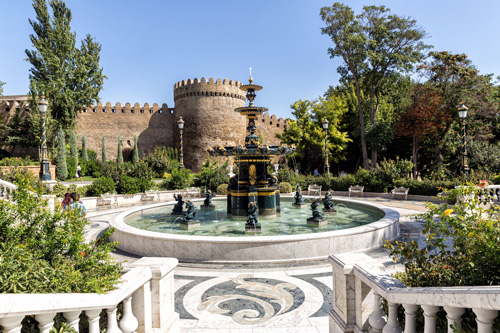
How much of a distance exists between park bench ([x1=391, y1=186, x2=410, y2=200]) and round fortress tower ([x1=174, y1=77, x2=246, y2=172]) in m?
23.8

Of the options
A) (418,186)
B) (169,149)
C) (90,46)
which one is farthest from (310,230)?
(90,46)

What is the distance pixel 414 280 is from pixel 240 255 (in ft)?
13.6

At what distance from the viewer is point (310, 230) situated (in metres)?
8.64

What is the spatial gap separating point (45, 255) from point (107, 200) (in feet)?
44.0

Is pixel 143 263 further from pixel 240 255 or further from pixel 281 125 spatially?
pixel 281 125

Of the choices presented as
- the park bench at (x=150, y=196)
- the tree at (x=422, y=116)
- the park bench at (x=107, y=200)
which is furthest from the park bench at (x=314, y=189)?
the tree at (x=422, y=116)

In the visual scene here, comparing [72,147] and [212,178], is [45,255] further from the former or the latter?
[72,147]

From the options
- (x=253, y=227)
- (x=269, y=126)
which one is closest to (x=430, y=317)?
(x=253, y=227)

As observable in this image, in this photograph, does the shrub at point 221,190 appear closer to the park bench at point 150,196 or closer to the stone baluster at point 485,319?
the park bench at point 150,196

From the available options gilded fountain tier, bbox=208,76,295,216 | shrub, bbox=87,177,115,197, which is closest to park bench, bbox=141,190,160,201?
shrub, bbox=87,177,115,197

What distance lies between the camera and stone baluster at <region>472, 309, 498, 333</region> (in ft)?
5.99

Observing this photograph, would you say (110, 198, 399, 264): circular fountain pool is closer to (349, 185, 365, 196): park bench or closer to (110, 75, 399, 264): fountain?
(110, 75, 399, 264): fountain

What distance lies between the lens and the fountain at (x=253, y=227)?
648 centimetres

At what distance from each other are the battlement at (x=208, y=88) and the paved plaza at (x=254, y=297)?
3253cm
